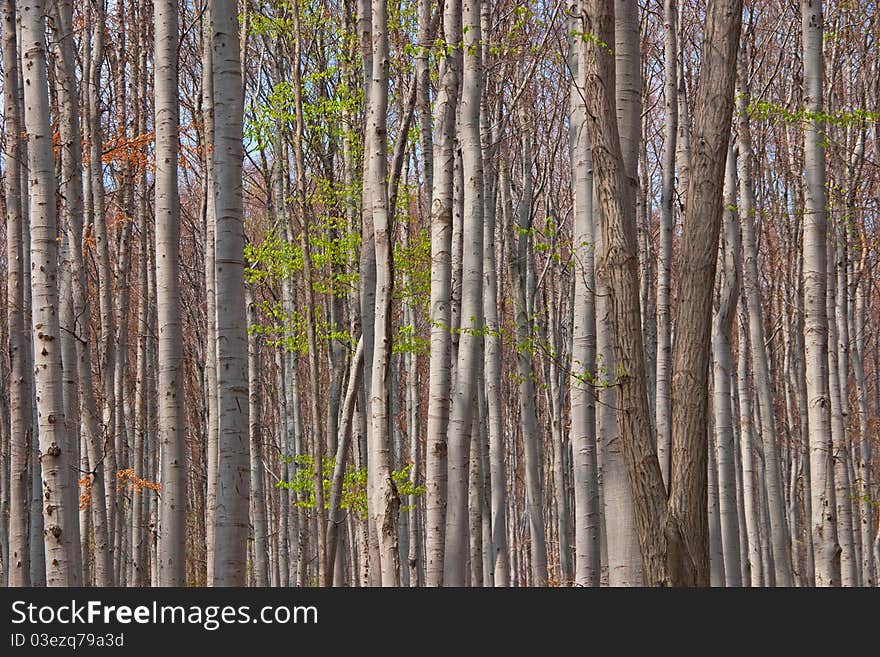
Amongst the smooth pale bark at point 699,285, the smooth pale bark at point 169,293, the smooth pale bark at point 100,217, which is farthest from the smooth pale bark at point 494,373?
the smooth pale bark at point 100,217

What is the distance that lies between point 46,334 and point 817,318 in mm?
6340

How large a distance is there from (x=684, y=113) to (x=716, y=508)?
551 centimetres

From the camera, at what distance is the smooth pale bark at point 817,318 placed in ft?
28.7

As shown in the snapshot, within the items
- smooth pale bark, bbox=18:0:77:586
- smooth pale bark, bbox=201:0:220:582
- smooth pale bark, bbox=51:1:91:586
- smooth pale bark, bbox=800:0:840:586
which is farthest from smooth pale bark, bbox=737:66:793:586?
smooth pale bark, bbox=18:0:77:586

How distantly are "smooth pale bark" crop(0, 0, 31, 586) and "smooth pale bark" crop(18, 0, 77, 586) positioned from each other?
A: 1.38 meters

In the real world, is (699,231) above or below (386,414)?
above

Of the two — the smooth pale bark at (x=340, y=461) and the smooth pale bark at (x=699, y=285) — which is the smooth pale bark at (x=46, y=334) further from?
the smooth pale bark at (x=340, y=461)

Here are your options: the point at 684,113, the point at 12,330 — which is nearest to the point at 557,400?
the point at 684,113

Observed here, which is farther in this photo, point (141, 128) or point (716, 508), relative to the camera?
point (141, 128)

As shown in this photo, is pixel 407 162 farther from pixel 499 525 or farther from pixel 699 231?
pixel 699 231

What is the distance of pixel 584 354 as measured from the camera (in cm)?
722

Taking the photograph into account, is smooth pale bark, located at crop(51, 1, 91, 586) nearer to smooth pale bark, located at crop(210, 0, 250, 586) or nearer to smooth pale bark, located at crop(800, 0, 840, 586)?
smooth pale bark, located at crop(210, 0, 250, 586)

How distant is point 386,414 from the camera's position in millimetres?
8250

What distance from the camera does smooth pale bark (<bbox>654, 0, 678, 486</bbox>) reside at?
35.0 ft
